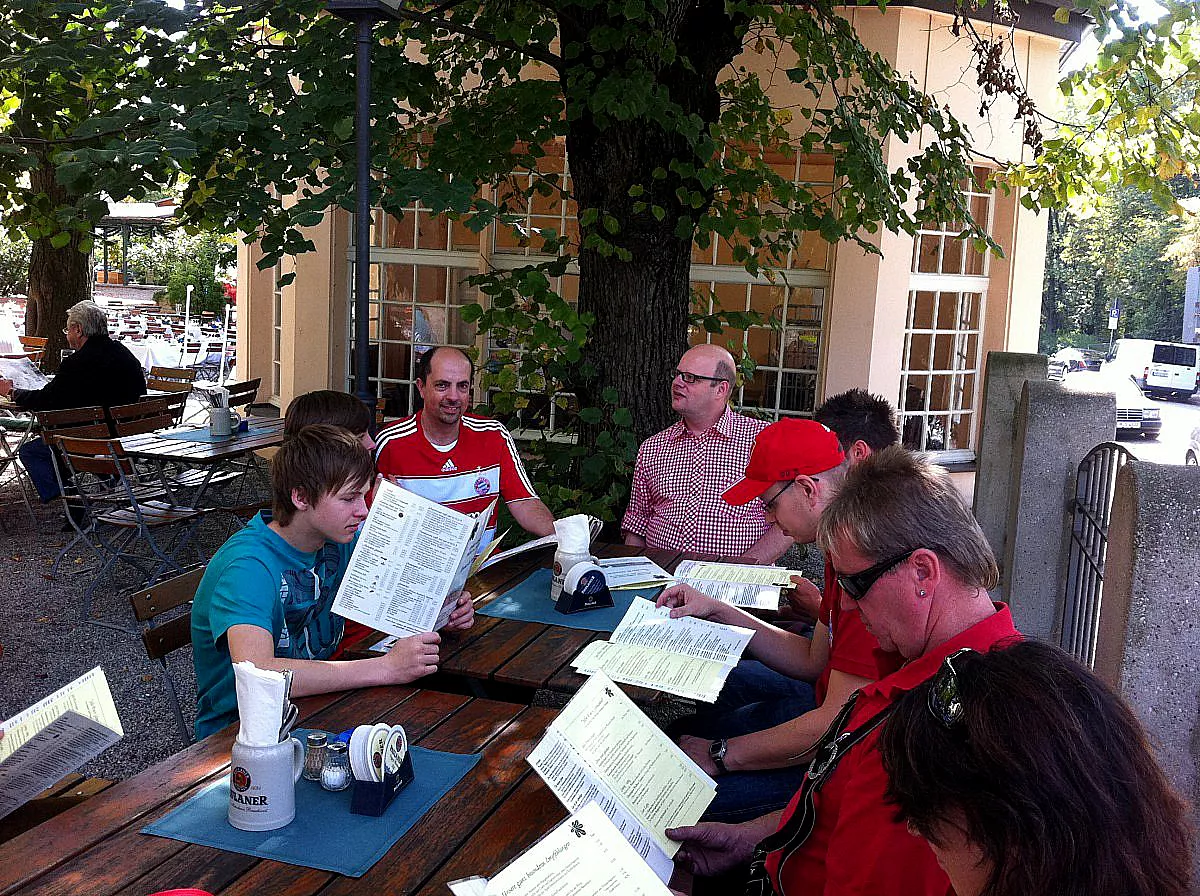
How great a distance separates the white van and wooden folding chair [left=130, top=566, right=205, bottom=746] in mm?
29916

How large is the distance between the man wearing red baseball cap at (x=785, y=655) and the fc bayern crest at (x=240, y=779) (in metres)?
1.18

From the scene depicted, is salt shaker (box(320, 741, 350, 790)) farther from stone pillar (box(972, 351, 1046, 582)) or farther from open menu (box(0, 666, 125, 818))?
stone pillar (box(972, 351, 1046, 582))

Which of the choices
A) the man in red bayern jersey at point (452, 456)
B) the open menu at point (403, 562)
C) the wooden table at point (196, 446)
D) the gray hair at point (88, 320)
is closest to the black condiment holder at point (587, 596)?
the open menu at point (403, 562)

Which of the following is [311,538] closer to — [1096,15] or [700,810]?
[700,810]

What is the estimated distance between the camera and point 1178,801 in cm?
112

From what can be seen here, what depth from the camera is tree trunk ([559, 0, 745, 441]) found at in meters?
5.63

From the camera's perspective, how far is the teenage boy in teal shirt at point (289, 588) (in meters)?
2.46

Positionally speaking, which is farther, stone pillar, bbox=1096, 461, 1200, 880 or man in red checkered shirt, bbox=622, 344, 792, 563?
man in red checkered shirt, bbox=622, 344, 792, 563

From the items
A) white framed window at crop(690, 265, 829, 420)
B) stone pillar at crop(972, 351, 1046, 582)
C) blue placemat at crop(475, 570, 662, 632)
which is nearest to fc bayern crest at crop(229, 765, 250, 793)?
blue placemat at crop(475, 570, 662, 632)

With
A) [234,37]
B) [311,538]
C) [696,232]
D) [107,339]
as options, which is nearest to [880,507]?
[311,538]

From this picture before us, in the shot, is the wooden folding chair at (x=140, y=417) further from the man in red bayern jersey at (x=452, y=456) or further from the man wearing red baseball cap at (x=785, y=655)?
the man wearing red baseball cap at (x=785, y=655)

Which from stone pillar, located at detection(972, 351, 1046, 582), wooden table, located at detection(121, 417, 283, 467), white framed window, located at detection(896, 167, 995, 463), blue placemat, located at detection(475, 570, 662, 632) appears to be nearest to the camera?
blue placemat, located at detection(475, 570, 662, 632)

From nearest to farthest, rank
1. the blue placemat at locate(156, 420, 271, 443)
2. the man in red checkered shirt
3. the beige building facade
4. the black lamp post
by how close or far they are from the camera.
Result: the black lamp post < the man in red checkered shirt < the blue placemat at locate(156, 420, 271, 443) < the beige building facade

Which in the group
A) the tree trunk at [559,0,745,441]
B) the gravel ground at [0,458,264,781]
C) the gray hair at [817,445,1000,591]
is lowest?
the gravel ground at [0,458,264,781]
